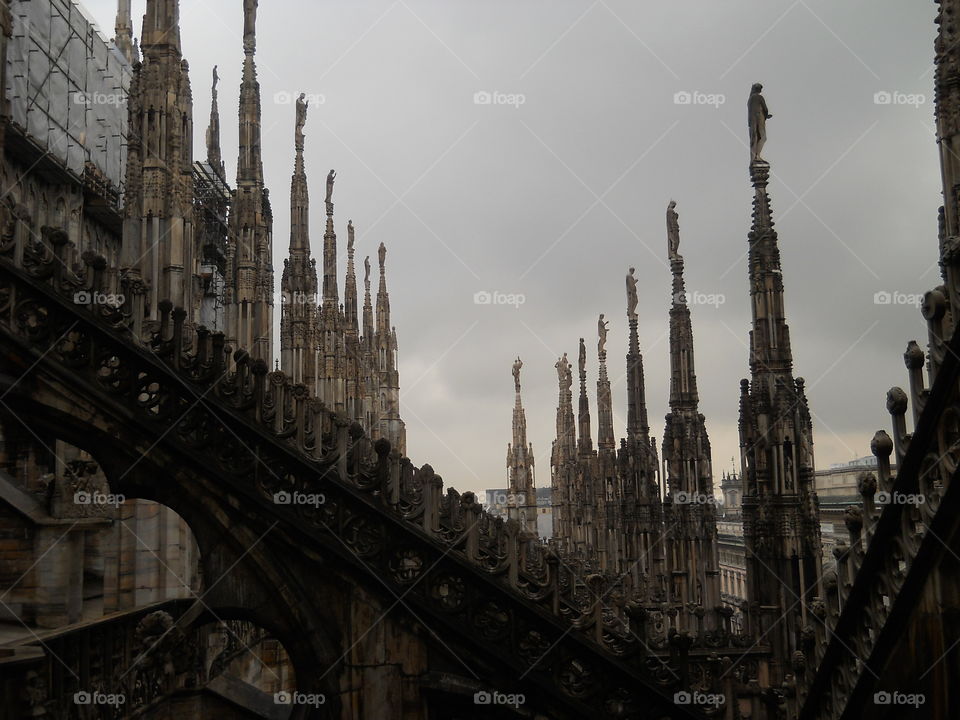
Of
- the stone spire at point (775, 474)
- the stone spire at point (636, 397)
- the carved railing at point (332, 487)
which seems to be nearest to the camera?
the carved railing at point (332, 487)

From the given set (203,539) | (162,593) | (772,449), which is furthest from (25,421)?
(772,449)

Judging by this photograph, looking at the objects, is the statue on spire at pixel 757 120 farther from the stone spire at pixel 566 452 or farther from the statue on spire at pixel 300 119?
the stone spire at pixel 566 452

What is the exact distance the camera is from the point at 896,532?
5.94m

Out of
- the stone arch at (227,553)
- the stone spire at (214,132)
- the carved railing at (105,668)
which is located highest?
the stone spire at (214,132)

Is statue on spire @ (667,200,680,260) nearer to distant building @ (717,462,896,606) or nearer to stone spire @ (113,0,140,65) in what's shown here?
distant building @ (717,462,896,606)

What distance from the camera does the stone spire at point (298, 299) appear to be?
27406 millimetres

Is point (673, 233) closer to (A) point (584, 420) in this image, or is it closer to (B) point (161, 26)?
(B) point (161, 26)

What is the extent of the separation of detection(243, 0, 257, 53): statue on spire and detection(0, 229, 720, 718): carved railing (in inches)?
649

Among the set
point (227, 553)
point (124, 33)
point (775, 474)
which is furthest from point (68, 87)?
point (775, 474)

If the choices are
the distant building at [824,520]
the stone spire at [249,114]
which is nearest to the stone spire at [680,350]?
the distant building at [824,520]

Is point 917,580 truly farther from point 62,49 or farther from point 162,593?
point 62,49

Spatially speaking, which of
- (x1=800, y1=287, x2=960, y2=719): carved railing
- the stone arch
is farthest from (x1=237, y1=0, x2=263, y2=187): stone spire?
(x1=800, y1=287, x2=960, y2=719): carved railing

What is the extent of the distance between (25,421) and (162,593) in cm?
689

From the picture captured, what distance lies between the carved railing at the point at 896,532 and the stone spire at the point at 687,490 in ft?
45.3
